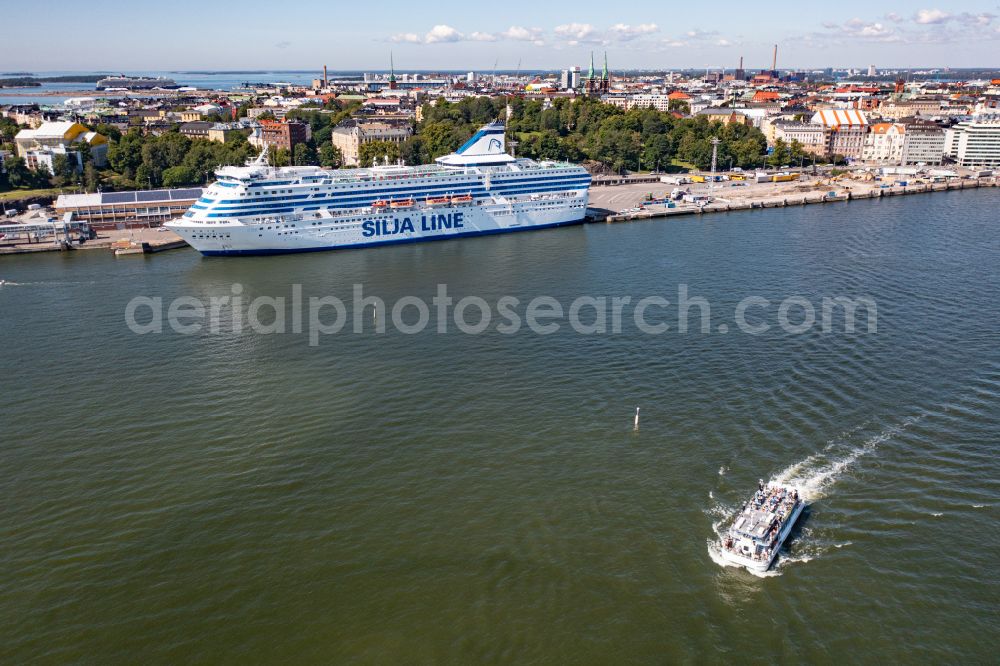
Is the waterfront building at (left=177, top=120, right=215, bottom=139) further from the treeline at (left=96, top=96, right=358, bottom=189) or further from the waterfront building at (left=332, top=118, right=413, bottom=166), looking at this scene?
the waterfront building at (left=332, top=118, right=413, bottom=166)

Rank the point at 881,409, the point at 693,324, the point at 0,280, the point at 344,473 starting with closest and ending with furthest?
the point at 344,473 < the point at 881,409 < the point at 693,324 < the point at 0,280

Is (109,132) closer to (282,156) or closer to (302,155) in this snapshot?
(282,156)

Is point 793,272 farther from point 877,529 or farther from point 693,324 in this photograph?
point 877,529

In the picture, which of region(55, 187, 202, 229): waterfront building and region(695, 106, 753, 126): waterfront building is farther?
region(695, 106, 753, 126): waterfront building

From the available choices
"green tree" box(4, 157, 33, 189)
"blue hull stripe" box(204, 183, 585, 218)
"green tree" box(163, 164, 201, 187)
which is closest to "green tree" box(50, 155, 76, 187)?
"green tree" box(4, 157, 33, 189)

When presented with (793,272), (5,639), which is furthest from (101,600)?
(793,272)

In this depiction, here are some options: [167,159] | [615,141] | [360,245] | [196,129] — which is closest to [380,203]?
[360,245]
